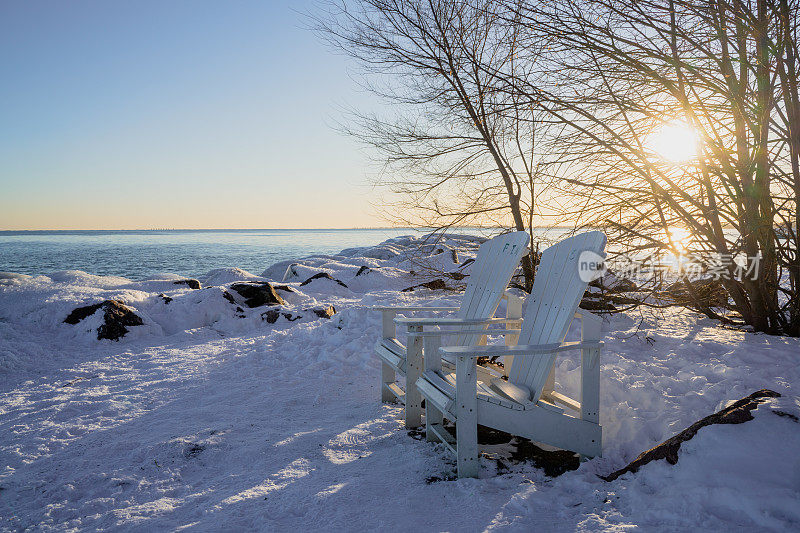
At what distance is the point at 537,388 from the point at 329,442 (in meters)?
1.24

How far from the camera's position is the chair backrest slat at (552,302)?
2.56 meters

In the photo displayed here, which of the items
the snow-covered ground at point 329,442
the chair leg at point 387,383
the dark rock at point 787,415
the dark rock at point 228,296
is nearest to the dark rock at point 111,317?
the snow-covered ground at point 329,442

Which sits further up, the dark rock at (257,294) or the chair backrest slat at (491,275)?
the chair backrest slat at (491,275)

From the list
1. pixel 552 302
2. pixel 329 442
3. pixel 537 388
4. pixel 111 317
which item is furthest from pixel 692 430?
pixel 111 317

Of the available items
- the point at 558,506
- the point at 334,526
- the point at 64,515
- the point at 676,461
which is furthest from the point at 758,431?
the point at 64,515

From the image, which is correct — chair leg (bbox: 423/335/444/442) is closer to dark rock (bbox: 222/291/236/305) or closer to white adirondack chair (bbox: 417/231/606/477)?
white adirondack chair (bbox: 417/231/606/477)

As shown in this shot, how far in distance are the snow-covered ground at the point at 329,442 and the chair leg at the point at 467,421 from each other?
0.10 meters

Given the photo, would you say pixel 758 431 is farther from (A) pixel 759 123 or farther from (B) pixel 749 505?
(A) pixel 759 123

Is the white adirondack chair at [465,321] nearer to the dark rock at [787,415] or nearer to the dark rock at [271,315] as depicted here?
the dark rock at [787,415]

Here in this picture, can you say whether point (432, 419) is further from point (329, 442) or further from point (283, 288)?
point (283, 288)

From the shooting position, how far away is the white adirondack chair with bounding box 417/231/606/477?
2.34 meters

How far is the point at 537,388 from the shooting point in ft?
8.48

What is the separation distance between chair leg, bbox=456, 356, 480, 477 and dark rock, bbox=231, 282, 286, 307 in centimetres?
560

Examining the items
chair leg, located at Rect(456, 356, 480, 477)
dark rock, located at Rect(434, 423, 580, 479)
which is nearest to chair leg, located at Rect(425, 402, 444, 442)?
dark rock, located at Rect(434, 423, 580, 479)
